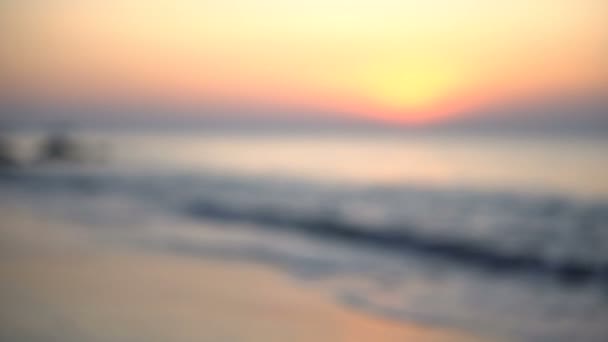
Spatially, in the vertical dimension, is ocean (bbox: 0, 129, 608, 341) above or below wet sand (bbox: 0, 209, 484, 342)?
above

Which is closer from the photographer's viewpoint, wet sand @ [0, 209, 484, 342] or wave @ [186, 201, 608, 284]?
wet sand @ [0, 209, 484, 342]

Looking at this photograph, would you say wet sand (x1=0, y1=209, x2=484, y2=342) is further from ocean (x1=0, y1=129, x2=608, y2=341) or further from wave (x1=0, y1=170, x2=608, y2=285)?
wave (x1=0, y1=170, x2=608, y2=285)

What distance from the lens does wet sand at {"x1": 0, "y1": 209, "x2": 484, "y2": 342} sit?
2264 mm

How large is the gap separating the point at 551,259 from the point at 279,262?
1811mm

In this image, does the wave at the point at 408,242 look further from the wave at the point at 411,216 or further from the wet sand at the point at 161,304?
the wet sand at the point at 161,304

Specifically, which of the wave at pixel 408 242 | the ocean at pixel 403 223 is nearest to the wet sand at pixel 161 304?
the ocean at pixel 403 223

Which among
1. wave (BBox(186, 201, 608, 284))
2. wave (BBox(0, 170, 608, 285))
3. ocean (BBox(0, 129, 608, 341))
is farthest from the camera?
wave (BBox(0, 170, 608, 285))

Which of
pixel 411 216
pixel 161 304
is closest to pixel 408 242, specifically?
pixel 411 216

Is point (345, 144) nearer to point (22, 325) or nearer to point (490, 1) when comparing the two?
point (490, 1)

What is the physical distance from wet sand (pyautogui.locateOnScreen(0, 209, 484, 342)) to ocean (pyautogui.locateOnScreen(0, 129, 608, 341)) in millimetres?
208

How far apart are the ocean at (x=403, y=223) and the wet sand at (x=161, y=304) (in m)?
0.21

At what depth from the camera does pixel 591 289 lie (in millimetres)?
3385

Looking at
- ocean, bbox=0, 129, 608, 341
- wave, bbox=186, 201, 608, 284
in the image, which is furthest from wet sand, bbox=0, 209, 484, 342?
wave, bbox=186, 201, 608, 284

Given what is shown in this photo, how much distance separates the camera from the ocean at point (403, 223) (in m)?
2.97
